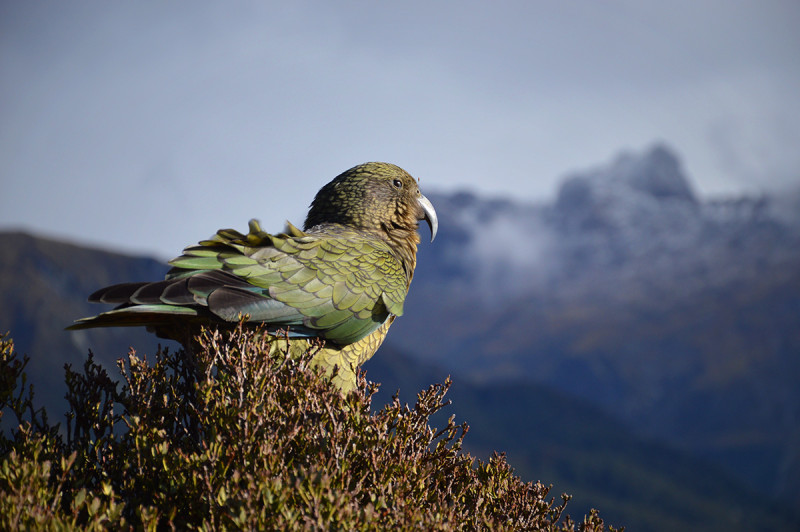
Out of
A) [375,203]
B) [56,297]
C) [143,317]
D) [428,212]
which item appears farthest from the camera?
[56,297]

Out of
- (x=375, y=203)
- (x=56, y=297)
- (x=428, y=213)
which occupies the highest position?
(x=56, y=297)

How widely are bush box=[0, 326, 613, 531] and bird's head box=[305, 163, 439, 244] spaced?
1964 mm

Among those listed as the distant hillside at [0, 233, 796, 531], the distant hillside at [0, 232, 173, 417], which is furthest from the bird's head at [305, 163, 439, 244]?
the distant hillside at [0, 232, 173, 417]

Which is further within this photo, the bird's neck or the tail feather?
the bird's neck

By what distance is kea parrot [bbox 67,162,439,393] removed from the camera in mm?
4371

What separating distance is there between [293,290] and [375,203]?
1665 millimetres

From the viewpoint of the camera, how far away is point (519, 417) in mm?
136500

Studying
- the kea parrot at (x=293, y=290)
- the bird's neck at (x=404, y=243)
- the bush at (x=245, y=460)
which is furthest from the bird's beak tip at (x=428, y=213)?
the bush at (x=245, y=460)

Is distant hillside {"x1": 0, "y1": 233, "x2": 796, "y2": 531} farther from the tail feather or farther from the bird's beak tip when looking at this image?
the tail feather

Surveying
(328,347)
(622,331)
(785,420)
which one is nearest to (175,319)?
(328,347)

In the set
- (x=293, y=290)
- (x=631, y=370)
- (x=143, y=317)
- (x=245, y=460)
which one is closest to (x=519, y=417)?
(x=631, y=370)

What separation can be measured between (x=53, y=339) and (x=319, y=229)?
49.5 m

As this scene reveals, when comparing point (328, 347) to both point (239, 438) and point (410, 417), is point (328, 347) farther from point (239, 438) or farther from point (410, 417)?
point (239, 438)

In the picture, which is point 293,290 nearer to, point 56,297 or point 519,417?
point 56,297
